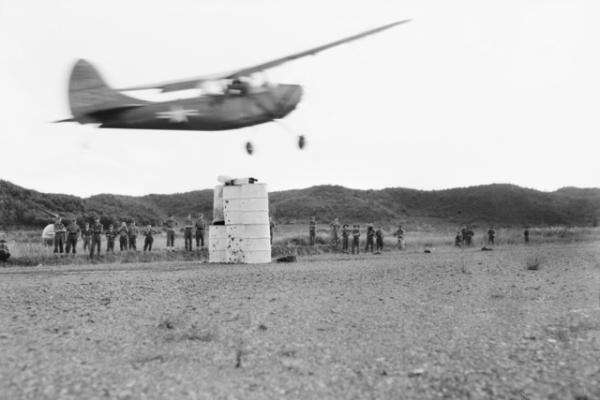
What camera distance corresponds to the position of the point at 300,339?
935cm

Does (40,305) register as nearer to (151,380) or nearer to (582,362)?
(151,380)

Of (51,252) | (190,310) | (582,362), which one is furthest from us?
(51,252)

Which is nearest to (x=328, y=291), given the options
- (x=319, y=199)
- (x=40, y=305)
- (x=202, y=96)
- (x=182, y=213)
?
(x=202, y=96)

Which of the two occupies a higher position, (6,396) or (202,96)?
(202,96)

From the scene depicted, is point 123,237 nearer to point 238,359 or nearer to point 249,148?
point 249,148

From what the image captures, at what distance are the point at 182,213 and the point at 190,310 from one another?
217 ft

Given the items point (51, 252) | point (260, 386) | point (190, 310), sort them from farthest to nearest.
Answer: point (51, 252), point (190, 310), point (260, 386)

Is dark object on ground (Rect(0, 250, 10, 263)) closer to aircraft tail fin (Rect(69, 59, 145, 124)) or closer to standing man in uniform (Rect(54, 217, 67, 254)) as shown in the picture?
standing man in uniform (Rect(54, 217, 67, 254))

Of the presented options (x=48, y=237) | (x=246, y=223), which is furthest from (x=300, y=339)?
(x=48, y=237)

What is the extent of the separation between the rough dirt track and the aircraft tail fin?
142 inches

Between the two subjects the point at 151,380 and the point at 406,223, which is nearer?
the point at 151,380

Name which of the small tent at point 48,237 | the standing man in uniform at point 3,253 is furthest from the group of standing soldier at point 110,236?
the small tent at point 48,237

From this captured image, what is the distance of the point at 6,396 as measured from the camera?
21.8 ft

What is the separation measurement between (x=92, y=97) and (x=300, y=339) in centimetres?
674
